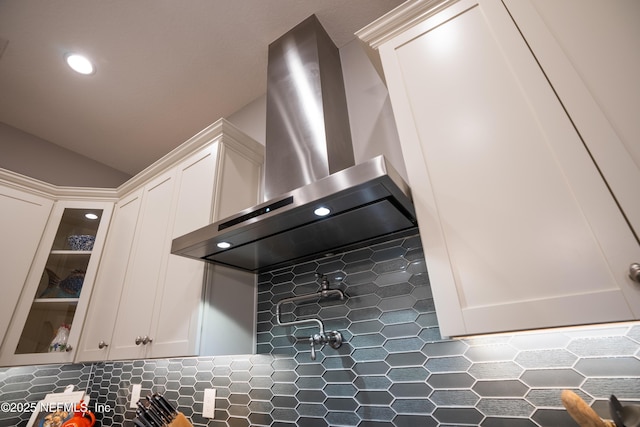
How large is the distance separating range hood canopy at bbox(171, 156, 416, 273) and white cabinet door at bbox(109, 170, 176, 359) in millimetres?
451

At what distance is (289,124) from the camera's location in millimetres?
1431

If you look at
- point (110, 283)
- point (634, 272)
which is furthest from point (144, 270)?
point (634, 272)

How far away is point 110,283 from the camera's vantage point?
6.02 feet

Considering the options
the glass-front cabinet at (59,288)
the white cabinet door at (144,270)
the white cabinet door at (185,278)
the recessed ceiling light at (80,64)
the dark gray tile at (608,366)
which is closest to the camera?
the dark gray tile at (608,366)

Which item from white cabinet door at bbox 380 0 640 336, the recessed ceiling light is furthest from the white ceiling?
white cabinet door at bbox 380 0 640 336

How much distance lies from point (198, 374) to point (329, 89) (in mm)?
1616

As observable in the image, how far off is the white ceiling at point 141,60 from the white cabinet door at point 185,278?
0.70 meters

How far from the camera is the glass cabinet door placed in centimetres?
178

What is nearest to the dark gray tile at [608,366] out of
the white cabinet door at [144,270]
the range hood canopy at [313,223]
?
the range hood canopy at [313,223]

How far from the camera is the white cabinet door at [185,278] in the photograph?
1.29 metres

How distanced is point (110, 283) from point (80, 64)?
1364 mm

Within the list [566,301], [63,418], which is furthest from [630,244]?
[63,418]

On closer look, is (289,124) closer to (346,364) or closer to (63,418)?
(346,364)

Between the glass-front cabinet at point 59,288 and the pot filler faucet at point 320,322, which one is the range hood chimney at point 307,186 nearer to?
the pot filler faucet at point 320,322
